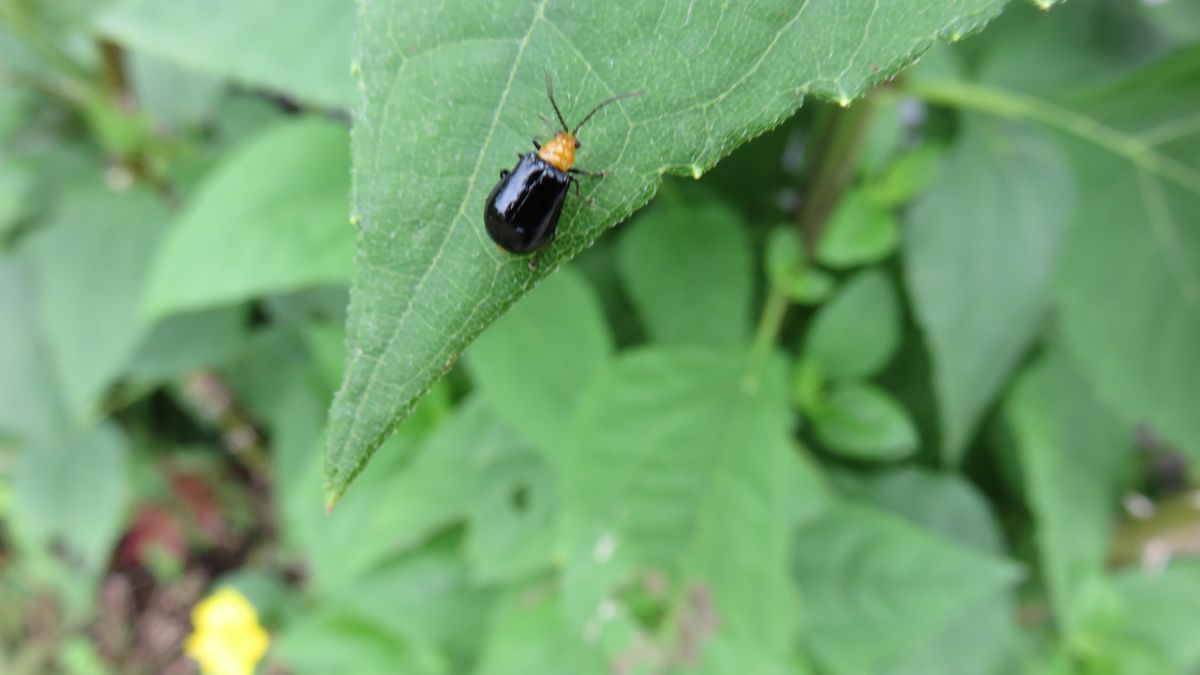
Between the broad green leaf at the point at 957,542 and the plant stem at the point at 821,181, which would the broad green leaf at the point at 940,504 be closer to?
the broad green leaf at the point at 957,542

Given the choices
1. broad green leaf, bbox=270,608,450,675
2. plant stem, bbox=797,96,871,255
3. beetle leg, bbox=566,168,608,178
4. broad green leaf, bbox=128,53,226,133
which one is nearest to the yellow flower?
broad green leaf, bbox=270,608,450,675

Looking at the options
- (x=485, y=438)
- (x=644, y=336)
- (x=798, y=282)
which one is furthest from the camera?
(x=644, y=336)

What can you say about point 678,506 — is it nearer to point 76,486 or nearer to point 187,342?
point 187,342

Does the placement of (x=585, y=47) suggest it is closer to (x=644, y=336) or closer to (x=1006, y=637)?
(x=644, y=336)

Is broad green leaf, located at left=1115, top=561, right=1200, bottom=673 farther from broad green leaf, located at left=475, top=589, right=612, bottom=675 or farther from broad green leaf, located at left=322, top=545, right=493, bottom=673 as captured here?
broad green leaf, located at left=322, top=545, right=493, bottom=673

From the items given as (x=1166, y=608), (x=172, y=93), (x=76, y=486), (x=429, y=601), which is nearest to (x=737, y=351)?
(x=429, y=601)

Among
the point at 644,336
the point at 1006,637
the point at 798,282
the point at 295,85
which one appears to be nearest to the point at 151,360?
the point at 295,85
